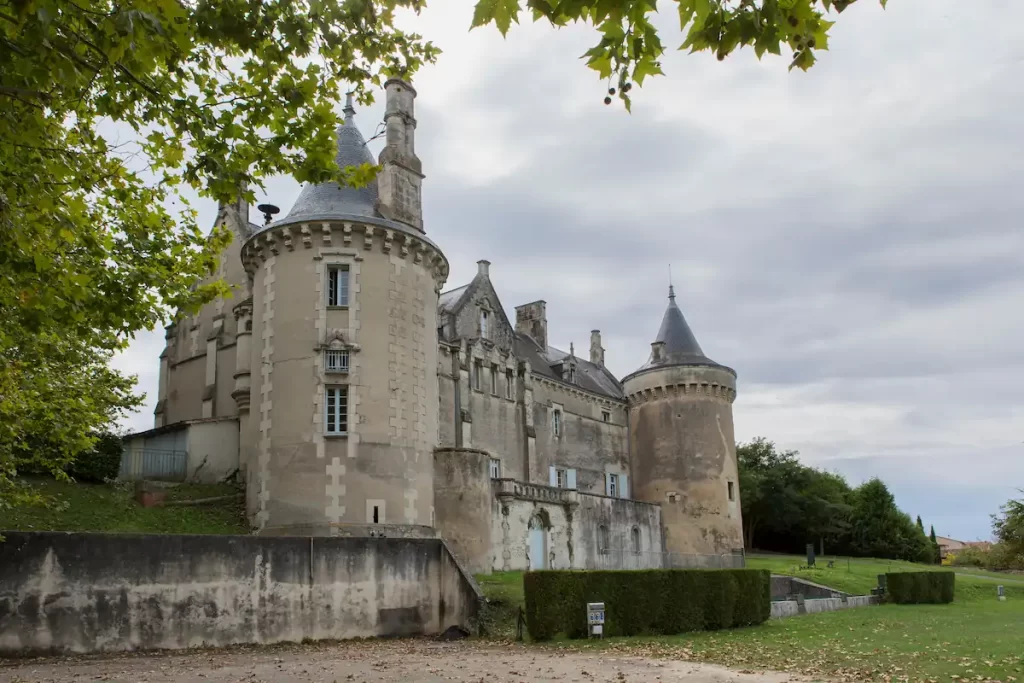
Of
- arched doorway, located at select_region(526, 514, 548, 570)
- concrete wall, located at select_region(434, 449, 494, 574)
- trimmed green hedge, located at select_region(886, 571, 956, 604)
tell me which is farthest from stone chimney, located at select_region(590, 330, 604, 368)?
concrete wall, located at select_region(434, 449, 494, 574)

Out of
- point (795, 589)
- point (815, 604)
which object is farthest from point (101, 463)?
point (795, 589)

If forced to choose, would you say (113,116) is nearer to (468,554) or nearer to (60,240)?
(60,240)

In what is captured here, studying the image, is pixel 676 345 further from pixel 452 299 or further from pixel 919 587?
pixel 919 587

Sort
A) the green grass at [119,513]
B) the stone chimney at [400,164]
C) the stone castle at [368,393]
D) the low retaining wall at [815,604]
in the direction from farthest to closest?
the stone chimney at [400,164] < the stone castle at [368,393] < the low retaining wall at [815,604] < the green grass at [119,513]

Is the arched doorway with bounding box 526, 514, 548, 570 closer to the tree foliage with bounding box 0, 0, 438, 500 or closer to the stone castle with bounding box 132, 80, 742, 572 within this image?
the stone castle with bounding box 132, 80, 742, 572

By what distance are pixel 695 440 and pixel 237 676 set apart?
34.2 m

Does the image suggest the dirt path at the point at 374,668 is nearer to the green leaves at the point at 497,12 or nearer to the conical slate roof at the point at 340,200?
the green leaves at the point at 497,12

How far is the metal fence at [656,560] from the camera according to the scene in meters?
36.2

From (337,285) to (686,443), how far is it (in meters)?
24.3

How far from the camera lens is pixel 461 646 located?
17328 millimetres

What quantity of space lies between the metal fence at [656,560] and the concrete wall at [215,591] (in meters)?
16.2

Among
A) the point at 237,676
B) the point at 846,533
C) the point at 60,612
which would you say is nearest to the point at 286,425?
the point at 60,612

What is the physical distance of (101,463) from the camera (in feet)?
82.7

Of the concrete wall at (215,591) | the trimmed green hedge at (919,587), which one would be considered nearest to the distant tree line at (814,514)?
the trimmed green hedge at (919,587)
